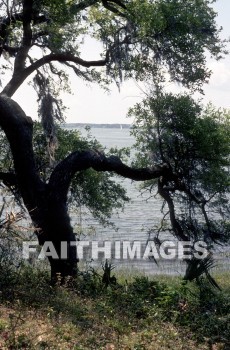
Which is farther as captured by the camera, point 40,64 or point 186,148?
point 186,148

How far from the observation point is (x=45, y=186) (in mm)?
12422

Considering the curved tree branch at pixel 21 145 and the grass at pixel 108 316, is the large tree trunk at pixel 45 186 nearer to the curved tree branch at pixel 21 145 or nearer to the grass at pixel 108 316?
the curved tree branch at pixel 21 145

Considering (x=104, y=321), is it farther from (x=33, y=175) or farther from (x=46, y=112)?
(x=46, y=112)

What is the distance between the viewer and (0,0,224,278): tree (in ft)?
40.3

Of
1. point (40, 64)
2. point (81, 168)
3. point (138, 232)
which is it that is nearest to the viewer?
point (81, 168)

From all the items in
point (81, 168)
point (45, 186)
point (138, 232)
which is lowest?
point (138, 232)

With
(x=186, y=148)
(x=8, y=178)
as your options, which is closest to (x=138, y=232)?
(x=186, y=148)

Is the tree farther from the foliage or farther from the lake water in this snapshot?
the lake water

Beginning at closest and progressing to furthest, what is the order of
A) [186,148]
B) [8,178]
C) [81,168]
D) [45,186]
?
[45,186], [81,168], [8,178], [186,148]

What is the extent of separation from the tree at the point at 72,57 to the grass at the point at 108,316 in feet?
7.00

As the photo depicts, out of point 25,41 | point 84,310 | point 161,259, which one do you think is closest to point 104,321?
point 84,310

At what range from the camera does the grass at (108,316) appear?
703cm

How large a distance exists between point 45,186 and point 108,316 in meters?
4.76

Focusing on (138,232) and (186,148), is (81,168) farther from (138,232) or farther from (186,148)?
(138,232)
